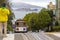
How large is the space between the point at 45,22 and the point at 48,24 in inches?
43.9

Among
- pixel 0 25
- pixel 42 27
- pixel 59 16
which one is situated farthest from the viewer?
pixel 59 16

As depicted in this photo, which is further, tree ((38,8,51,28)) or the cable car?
tree ((38,8,51,28))

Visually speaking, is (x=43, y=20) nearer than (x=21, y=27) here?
No

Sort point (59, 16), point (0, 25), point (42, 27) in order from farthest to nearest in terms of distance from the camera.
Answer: point (59, 16) < point (42, 27) < point (0, 25)

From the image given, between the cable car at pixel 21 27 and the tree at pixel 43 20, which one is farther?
the tree at pixel 43 20

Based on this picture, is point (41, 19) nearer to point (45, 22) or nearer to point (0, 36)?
point (45, 22)

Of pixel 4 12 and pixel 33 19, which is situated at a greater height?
pixel 4 12

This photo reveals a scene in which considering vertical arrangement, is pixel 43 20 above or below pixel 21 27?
above

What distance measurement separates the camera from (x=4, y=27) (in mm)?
9219

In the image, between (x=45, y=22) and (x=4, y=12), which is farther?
(x=45, y=22)

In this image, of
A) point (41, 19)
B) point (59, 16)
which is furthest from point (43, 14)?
point (59, 16)

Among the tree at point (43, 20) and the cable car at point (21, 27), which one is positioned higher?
the tree at point (43, 20)

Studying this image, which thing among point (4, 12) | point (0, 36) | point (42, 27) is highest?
point (4, 12)

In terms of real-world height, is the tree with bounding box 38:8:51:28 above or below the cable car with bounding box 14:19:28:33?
above
